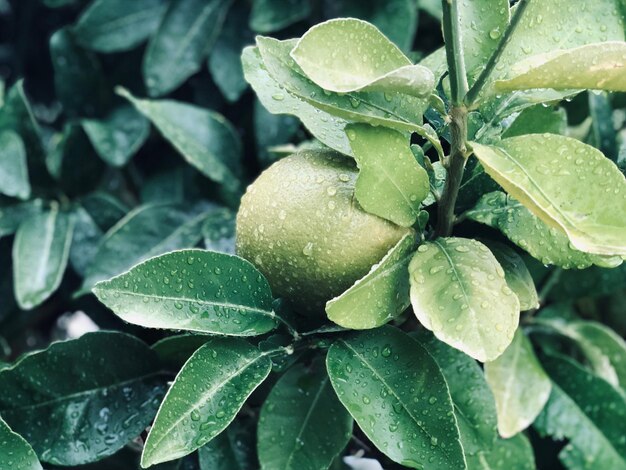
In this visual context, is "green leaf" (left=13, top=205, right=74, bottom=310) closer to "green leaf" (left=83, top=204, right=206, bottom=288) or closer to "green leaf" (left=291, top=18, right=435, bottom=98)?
"green leaf" (left=83, top=204, right=206, bottom=288)

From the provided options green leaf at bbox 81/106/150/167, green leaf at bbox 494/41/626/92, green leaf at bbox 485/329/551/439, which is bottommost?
green leaf at bbox 485/329/551/439

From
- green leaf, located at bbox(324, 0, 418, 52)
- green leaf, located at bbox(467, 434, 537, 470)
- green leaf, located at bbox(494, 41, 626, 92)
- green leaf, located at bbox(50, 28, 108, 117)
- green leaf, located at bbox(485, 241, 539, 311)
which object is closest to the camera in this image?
green leaf, located at bbox(494, 41, 626, 92)

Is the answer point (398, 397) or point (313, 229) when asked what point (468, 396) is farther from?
point (313, 229)

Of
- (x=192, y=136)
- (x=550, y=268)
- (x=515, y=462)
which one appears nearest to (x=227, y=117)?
(x=192, y=136)

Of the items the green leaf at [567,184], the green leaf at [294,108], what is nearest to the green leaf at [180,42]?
the green leaf at [294,108]

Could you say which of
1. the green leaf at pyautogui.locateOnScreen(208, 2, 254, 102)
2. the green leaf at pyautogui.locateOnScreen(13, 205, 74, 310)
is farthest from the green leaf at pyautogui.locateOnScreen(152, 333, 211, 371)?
the green leaf at pyautogui.locateOnScreen(208, 2, 254, 102)

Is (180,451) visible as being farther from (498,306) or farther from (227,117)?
(227,117)

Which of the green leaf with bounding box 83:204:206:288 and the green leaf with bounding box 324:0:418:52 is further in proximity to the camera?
the green leaf with bounding box 324:0:418:52
